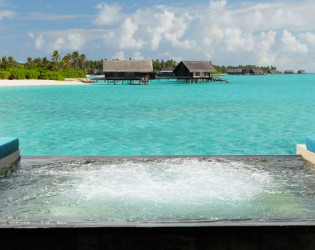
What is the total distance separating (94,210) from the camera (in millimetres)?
5168

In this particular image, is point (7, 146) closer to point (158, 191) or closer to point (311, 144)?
point (158, 191)

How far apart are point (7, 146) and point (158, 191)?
3445mm

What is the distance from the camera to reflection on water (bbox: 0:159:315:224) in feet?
16.4


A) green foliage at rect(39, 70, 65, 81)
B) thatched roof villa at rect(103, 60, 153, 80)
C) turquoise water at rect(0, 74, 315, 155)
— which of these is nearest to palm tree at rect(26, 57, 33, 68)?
green foliage at rect(39, 70, 65, 81)

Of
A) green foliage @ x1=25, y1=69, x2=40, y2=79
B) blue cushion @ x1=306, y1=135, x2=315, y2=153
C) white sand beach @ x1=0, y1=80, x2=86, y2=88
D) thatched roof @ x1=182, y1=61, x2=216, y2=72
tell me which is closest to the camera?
blue cushion @ x1=306, y1=135, x2=315, y2=153

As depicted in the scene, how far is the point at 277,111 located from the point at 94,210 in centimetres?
2810

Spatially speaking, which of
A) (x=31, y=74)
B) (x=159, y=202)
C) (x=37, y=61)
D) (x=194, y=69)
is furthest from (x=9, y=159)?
(x=37, y=61)

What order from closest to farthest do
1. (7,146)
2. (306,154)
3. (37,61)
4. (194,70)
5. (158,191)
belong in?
(158,191) < (7,146) < (306,154) < (194,70) < (37,61)

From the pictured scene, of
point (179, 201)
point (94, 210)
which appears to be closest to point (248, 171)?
point (179, 201)

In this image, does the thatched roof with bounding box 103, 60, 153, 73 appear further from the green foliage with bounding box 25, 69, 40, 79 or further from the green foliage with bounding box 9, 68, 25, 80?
the green foliage with bounding box 9, 68, 25, 80

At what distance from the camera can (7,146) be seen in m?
7.58

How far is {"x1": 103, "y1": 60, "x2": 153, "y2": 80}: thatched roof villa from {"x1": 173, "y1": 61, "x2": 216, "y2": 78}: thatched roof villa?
901 cm

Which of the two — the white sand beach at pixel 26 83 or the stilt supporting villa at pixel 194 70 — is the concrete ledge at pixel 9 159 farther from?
the stilt supporting villa at pixel 194 70
